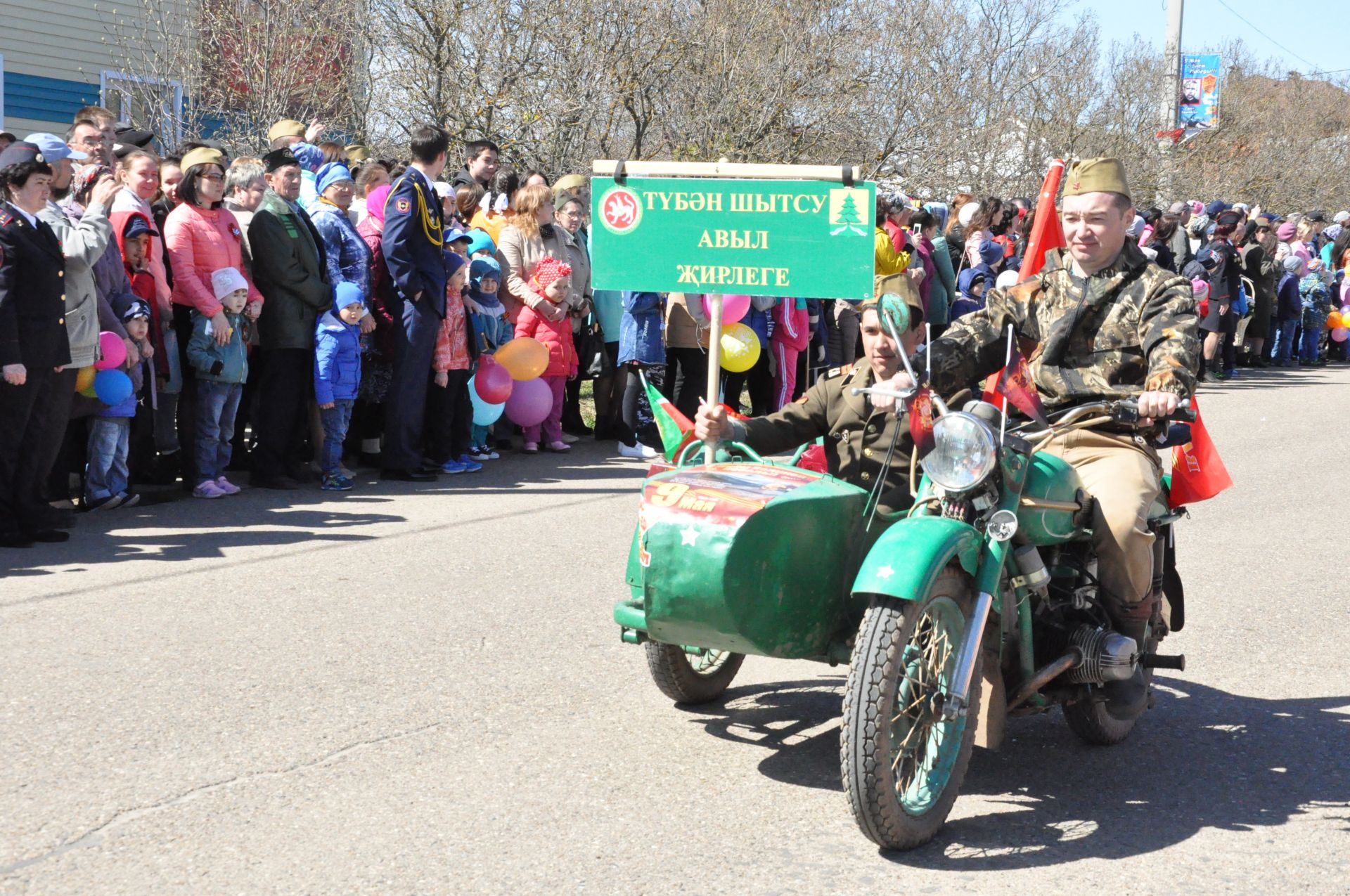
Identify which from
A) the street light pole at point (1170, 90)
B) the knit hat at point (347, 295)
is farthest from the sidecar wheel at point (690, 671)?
the street light pole at point (1170, 90)

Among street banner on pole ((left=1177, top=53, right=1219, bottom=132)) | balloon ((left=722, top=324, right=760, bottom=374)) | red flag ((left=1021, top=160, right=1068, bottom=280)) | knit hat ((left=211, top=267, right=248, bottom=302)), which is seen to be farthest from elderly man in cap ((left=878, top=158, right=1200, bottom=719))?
street banner on pole ((left=1177, top=53, right=1219, bottom=132))

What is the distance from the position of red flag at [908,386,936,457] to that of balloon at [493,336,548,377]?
22.5 ft

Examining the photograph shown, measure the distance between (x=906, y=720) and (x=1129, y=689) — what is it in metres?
1.01

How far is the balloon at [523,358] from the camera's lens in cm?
1090

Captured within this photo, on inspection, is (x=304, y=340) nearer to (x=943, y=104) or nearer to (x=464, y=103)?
(x=464, y=103)

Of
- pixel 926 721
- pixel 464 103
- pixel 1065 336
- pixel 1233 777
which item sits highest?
pixel 464 103

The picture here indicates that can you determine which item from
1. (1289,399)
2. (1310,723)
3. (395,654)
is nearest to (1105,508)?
(1310,723)

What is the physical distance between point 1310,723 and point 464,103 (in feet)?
48.8

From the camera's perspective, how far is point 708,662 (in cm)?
536

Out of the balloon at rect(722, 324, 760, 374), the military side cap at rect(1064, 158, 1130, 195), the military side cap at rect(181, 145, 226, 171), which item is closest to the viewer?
the military side cap at rect(1064, 158, 1130, 195)

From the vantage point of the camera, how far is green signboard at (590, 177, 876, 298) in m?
5.34

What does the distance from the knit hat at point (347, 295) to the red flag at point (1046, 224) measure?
4754 mm

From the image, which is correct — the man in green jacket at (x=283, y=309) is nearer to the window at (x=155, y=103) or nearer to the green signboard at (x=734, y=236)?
the green signboard at (x=734, y=236)

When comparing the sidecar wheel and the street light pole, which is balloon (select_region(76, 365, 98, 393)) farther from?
the street light pole
